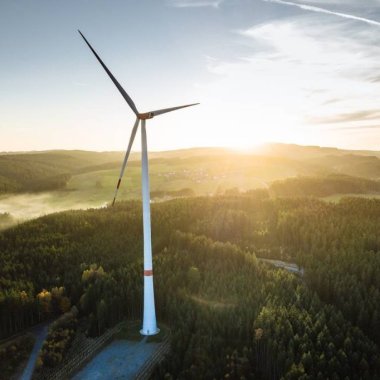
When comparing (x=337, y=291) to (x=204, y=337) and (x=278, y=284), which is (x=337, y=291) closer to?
(x=278, y=284)

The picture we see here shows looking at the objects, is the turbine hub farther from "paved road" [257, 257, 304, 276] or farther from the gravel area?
"paved road" [257, 257, 304, 276]

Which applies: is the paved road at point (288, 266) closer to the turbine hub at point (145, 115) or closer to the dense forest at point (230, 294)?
the dense forest at point (230, 294)

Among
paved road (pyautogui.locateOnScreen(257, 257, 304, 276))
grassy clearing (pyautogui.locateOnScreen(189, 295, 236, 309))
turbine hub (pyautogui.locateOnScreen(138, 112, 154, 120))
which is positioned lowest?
paved road (pyautogui.locateOnScreen(257, 257, 304, 276))

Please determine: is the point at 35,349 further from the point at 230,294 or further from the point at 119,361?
the point at 230,294

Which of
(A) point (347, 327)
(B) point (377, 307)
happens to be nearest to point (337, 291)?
(B) point (377, 307)

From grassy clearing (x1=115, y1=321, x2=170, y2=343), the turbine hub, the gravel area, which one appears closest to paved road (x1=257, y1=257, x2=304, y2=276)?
grassy clearing (x1=115, y1=321, x2=170, y2=343)

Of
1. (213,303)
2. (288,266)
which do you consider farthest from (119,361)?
(288,266)

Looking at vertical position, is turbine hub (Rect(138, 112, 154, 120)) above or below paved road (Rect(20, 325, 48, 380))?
above
